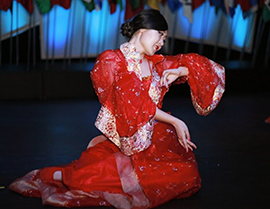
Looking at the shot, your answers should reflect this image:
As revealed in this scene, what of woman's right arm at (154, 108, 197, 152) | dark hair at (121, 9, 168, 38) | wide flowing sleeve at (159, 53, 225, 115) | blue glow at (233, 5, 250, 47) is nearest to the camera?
woman's right arm at (154, 108, 197, 152)

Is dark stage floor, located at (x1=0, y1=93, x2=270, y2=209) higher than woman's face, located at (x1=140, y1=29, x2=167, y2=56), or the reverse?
woman's face, located at (x1=140, y1=29, x2=167, y2=56)

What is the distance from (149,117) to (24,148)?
1.29 m

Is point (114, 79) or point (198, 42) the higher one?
point (114, 79)

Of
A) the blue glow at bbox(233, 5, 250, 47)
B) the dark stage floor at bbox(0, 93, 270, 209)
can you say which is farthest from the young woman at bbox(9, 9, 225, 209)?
the blue glow at bbox(233, 5, 250, 47)

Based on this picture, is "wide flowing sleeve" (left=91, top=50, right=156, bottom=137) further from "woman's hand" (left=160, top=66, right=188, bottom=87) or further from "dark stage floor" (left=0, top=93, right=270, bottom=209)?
"dark stage floor" (left=0, top=93, right=270, bottom=209)

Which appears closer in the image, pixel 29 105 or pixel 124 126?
pixel 124 126

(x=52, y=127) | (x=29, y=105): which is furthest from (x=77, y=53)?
(x=52, y=127)

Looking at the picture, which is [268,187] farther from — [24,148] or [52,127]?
[52,127]

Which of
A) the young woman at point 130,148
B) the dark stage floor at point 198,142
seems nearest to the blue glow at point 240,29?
the dark stage floor at point 198,142

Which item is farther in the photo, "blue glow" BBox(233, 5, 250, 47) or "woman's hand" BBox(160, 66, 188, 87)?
"blue glow" BBox(233, 5, 250, 47)

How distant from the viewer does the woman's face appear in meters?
2.43

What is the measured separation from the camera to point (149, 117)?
2324mm

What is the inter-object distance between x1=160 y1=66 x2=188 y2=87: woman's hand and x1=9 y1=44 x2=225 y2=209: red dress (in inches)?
1.7

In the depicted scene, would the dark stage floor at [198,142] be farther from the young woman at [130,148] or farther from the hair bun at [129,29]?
the hair bun at [129,29]
